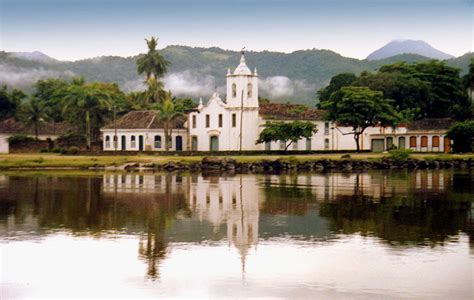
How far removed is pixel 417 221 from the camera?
93.3ft

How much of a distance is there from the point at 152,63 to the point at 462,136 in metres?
52.6

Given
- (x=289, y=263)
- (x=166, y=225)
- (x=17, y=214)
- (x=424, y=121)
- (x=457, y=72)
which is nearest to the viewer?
(x=289, y=263)

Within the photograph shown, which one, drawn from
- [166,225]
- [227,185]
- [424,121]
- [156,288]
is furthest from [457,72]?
[156,288]

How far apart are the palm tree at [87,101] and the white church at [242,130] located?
2.40 meters

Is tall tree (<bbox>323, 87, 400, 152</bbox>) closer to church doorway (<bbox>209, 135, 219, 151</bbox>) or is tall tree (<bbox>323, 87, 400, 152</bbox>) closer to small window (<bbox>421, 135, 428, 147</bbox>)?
small window (<bbox>421, 135, 428, 147</bbox>)

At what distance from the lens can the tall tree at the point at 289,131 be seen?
82062mm

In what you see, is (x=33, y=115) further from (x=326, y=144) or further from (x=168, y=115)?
(x=326, y=144)

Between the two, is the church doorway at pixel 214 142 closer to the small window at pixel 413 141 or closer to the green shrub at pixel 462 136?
the small window at pixel 413 141

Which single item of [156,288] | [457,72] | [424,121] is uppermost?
[457,72]

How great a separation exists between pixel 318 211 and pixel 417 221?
14.7 feet

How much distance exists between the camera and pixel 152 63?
121 m

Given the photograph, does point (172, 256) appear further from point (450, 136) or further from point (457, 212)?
point (450, 136)

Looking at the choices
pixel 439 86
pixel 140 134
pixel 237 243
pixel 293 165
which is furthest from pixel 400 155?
pixel 237 243

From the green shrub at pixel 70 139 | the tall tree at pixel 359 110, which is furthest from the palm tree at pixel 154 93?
the tall tree at pixel 359 110
